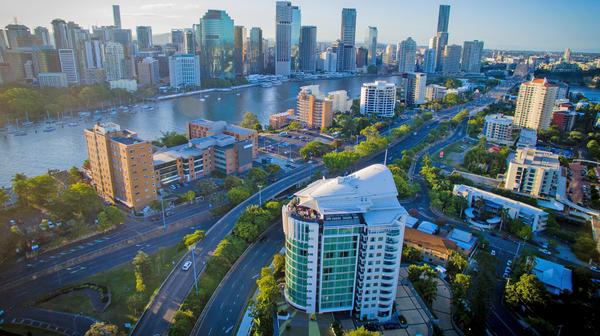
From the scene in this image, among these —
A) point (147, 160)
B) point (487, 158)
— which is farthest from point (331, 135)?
point (147, 160)

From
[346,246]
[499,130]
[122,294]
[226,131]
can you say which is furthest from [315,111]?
[346,246]

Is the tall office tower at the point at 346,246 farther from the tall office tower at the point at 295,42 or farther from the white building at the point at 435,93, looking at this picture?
the tall office tower at the point at 295,42

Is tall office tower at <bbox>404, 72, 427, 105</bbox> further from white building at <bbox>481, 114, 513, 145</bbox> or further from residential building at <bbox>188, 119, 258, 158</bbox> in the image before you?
residential building at <bbox>188, 119, 258, 158</bbox>

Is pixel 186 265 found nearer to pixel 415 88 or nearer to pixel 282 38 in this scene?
pixel 415 88

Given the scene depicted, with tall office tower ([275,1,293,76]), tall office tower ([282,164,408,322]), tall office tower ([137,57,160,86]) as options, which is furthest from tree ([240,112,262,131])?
tall office tower ([275,1,293,76])

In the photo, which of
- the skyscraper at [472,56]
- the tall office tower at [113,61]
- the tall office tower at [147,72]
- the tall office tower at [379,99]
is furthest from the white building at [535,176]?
the skyscraper at [472,56]

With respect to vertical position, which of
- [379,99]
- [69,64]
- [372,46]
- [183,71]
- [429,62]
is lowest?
[379,99]
